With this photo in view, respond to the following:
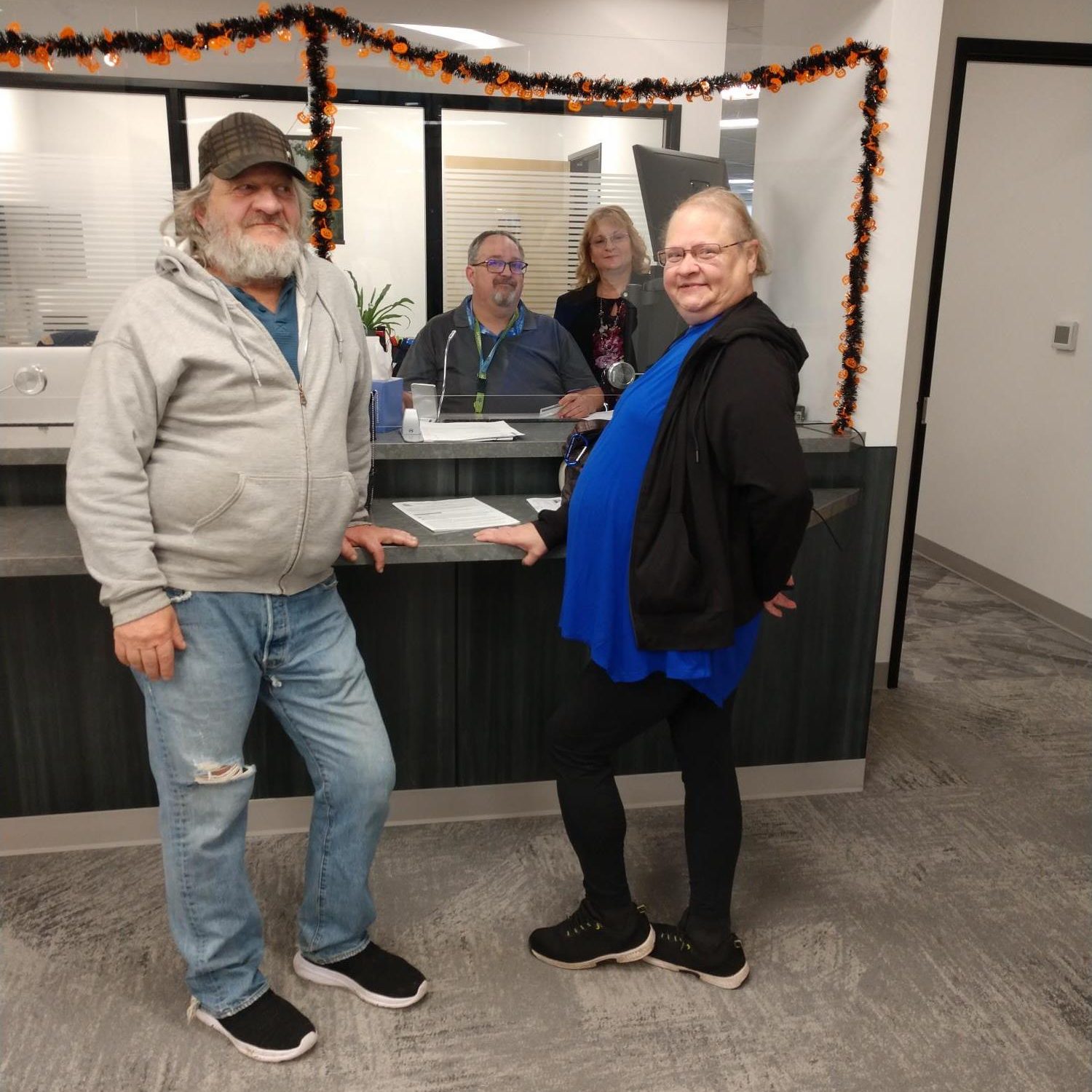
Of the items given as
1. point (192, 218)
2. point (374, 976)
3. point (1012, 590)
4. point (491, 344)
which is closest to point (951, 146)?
point (491, 344)

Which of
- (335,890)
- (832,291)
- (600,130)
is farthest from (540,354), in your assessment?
(335,890)

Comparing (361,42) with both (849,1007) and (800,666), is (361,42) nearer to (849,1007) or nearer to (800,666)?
(800,666)

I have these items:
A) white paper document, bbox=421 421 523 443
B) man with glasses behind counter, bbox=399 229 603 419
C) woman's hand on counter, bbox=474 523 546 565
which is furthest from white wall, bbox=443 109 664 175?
woman's hand on counter, bbox=474 523 546 565

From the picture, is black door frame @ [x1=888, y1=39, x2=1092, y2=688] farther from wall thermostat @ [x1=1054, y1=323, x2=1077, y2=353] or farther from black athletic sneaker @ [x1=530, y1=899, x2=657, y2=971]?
black athletic sneaker @ [x1=530, y1=899, x2=657, y2=971]

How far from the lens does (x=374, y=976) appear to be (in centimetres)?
210

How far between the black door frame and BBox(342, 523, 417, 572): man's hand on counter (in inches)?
84.7

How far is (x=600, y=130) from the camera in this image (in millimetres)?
2740

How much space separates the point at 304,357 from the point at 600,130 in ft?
4.40

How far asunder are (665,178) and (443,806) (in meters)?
1.82

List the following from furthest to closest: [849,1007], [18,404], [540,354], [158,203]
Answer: [540,354]
[158,203]
[18,404]
[849,1007]

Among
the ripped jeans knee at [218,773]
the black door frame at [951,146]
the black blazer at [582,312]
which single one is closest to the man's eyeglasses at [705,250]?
the black blazer at [582,312]

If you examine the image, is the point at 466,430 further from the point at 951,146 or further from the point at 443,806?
the point at 951,146

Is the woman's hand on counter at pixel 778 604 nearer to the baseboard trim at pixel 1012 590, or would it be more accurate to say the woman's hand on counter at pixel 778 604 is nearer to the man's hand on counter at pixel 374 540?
the man's hand on counter at pixel 374 540

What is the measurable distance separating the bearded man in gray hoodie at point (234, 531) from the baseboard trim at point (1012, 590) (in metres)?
3.49
